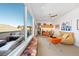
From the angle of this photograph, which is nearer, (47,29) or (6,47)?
(6,47)

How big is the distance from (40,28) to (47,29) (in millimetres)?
1085

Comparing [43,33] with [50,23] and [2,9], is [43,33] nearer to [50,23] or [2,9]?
[50,23]

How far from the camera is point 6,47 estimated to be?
273 cm

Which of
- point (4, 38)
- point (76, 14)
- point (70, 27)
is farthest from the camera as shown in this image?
point (70, 27)

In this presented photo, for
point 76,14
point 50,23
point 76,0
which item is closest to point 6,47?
point 76,0

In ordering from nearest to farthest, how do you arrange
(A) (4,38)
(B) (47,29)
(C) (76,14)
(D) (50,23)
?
(A) (4,38)
(C) (76,14)
(D) (50,23)
(B) (47,29)

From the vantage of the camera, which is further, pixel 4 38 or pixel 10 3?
pixel 10 3

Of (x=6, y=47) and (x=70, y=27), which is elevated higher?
(x=70, y=27)

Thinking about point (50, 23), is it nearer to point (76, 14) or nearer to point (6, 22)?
point (76, 14)

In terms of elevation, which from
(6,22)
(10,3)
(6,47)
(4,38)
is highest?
(10,3)

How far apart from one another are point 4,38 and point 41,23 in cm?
1438

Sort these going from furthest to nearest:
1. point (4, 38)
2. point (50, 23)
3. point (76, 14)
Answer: point (50, 23) < point (76, 14) < point (4, 38)

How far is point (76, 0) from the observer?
123 inches

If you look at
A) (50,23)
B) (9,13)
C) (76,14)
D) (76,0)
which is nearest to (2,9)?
(9,13)
